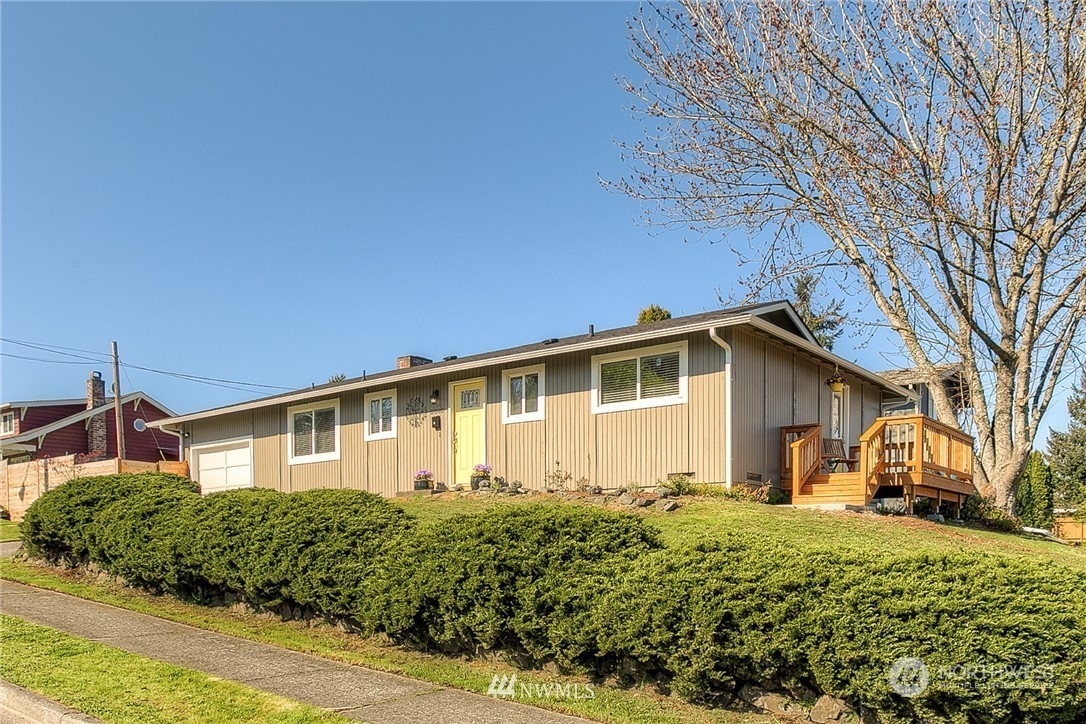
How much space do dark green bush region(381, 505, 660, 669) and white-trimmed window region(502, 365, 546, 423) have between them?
8.40m

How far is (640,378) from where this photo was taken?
549 inches

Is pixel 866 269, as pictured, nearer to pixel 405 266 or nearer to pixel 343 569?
pixel 405 266

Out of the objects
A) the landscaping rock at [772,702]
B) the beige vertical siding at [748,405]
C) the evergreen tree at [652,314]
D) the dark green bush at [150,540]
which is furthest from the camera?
the evergreen tree at [652,314]

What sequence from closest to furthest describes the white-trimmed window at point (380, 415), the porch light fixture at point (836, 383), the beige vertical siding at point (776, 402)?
the beige vertical siding at point (776, 402) → the porch light fixture at point (836, 383) → the white-trimmed window at point (380, 415)

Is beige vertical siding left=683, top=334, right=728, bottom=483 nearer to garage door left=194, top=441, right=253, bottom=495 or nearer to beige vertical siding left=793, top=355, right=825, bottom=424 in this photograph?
beige vertical siding left=793, top=355, right=825, bottom=424

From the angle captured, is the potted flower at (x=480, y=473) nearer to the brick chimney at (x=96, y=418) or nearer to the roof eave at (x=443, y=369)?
the roof eave at (x=443, y=369)

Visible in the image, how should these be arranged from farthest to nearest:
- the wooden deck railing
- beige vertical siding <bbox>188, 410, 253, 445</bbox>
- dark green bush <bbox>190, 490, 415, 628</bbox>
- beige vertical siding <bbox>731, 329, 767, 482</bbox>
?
beige vertical siding <bbox>188, 410, 253, 445</bbox>
beige vertical siding <bbox>731, 329, 767, 482</bbox>
the wooden deck railing
dark green bush <bbox>190, 490, 415, 628</bbox>

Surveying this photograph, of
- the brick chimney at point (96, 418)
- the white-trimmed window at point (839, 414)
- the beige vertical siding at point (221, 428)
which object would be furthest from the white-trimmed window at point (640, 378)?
the brick chimney at point (96, 418)

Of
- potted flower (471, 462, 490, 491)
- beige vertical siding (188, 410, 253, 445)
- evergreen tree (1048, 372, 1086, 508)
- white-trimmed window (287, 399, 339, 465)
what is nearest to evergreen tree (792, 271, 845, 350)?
potted flower (471, 462, 490, 491)

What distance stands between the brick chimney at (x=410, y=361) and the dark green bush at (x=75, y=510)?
950 cm

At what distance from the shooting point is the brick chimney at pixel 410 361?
66.8 feet

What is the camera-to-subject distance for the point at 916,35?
1312 cm

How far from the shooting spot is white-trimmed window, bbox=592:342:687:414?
1355cm

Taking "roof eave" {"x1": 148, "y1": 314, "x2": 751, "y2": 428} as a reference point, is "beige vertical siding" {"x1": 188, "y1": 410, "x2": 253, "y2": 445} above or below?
below
